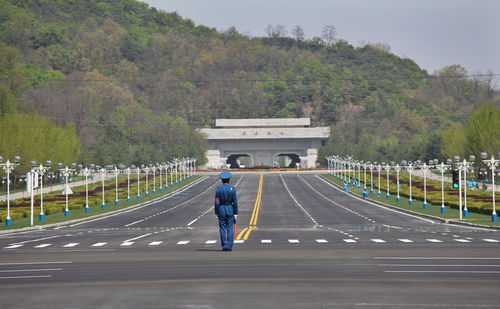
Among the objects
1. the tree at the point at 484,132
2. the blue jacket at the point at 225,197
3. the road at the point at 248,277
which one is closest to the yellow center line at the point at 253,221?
the road at the point at 248,277

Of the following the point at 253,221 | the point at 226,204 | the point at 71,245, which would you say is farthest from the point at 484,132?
the point at 226,204

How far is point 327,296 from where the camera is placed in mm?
12531

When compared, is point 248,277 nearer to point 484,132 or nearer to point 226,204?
point 226,204

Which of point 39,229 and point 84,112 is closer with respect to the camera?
point 39,229

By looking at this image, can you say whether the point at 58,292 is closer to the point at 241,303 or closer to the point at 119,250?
the point at 241,303

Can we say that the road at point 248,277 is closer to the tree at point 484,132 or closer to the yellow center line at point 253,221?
the yellow center line at point 253,221

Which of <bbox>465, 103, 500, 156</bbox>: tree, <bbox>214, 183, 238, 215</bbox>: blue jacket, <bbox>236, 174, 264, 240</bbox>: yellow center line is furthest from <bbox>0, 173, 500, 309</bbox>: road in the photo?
<bbox>465, 103, 500, 156</bbox>: tree

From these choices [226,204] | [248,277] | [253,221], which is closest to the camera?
[248,277]

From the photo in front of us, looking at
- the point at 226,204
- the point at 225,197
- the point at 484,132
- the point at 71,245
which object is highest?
the point at 484,132

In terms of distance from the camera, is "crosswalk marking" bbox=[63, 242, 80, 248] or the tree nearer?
"crosswalk marking" bbox=[63, 242, 80, 248]

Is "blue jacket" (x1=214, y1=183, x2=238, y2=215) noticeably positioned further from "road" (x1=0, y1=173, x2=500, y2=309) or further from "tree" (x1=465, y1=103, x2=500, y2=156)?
"tree" (x1=465, y1=103, x2=500, y2=156)

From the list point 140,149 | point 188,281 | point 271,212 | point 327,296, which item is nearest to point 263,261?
point 188,281

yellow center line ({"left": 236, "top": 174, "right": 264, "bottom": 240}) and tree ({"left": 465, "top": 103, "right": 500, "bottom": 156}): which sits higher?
tree ({"left": 465, "top": 103, "right": 500, "bottom": 156})

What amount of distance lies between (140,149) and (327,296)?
152 metres
